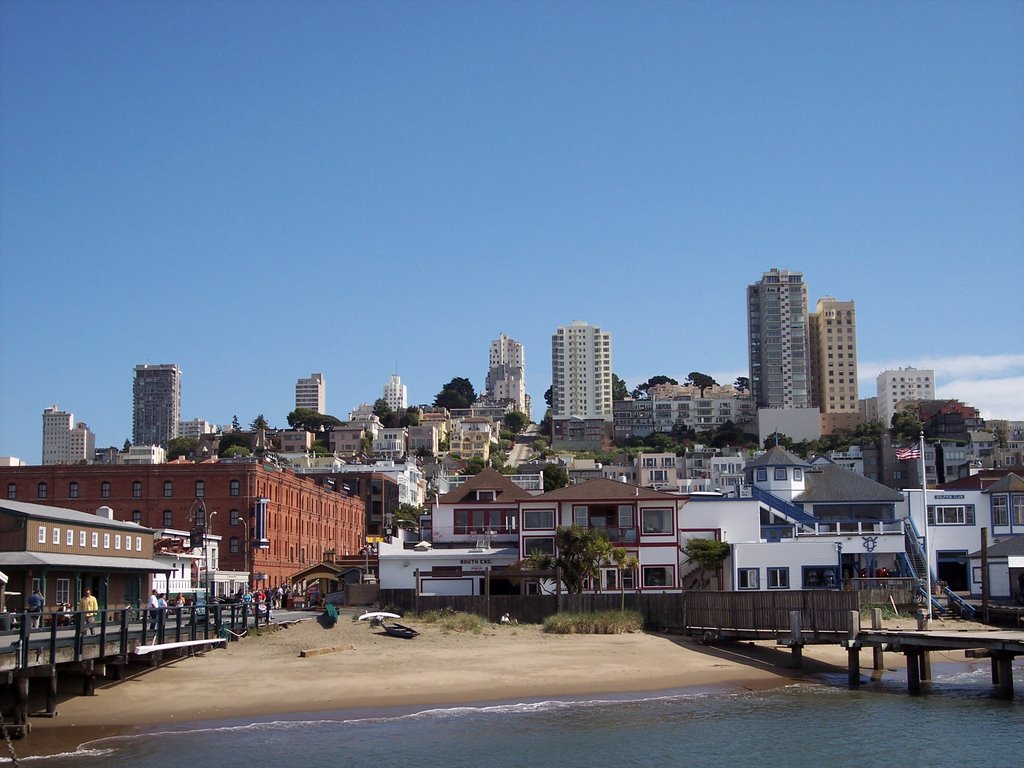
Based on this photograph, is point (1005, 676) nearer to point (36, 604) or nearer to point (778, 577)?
point (778, 577)

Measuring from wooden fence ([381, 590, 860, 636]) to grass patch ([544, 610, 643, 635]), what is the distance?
1.41 m

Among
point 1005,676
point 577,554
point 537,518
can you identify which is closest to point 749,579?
point 577,554

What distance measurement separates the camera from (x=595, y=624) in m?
52.9

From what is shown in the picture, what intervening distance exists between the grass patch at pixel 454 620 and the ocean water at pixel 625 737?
48.0 feet

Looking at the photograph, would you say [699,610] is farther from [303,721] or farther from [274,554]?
[274,554]

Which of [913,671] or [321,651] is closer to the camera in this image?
[913,671]

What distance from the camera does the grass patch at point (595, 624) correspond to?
5284cm

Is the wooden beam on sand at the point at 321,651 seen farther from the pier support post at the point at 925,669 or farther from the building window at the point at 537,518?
the pier support post at the point at 925,669

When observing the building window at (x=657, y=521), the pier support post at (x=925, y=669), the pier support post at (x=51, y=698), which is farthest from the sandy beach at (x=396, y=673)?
the building window at (x=657, y=521)

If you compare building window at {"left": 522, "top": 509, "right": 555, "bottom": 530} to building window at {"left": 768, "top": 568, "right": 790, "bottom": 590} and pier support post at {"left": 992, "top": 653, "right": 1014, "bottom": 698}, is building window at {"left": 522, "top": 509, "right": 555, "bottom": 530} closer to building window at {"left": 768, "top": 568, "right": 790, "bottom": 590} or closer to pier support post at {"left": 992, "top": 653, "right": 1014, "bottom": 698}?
building window at {"left": 768, "top": 568, "right": 790, "bottom": 590}

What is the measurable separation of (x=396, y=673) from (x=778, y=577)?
27.7 metres

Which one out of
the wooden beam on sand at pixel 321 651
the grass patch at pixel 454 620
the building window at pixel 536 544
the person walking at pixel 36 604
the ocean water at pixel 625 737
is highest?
the building window at pixel 536 544

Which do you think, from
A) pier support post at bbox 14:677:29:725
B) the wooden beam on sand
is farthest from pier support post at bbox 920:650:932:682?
pier support post at bbox 14:677:29:725

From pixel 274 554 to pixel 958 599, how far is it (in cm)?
5834
